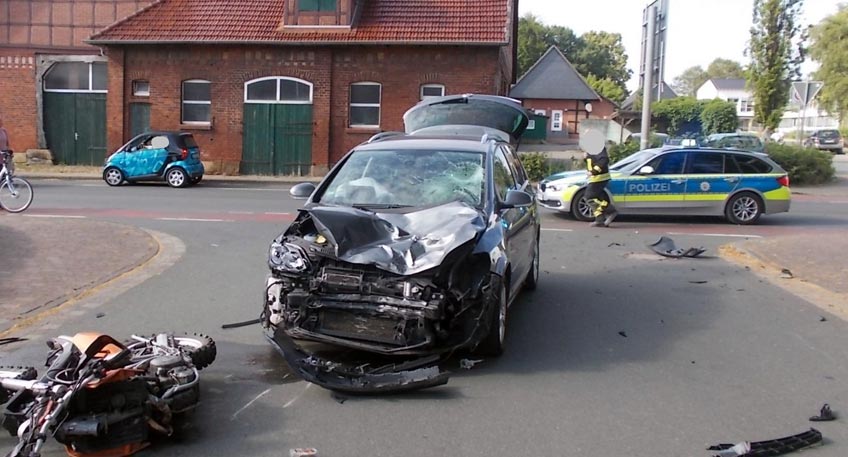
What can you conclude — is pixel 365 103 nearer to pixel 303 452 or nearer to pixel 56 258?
pixel 56 258

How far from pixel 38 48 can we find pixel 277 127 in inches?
409

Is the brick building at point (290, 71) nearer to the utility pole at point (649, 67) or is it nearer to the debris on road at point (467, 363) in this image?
the utility pole at point (649, 67)

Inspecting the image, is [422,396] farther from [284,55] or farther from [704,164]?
[284,55]

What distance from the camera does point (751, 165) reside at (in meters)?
16.0

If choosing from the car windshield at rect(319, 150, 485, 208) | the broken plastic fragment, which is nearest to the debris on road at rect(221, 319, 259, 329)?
the car windshield at rect(319, 150, 485, 208)

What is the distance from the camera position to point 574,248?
40.5ft

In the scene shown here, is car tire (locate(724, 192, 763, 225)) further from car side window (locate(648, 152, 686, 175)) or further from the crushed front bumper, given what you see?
the crushed front bumper

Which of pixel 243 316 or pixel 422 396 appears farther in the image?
pixel 243 316

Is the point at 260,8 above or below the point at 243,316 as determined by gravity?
above

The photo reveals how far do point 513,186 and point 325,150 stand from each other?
20517 mm

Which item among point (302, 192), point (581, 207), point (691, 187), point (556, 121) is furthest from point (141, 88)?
point (556, 121)

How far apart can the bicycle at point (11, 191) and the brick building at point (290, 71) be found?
13207 millimetres

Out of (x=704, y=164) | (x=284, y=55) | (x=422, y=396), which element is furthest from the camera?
(x=284, y=55)

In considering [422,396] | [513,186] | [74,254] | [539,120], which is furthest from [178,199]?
[539,120]
